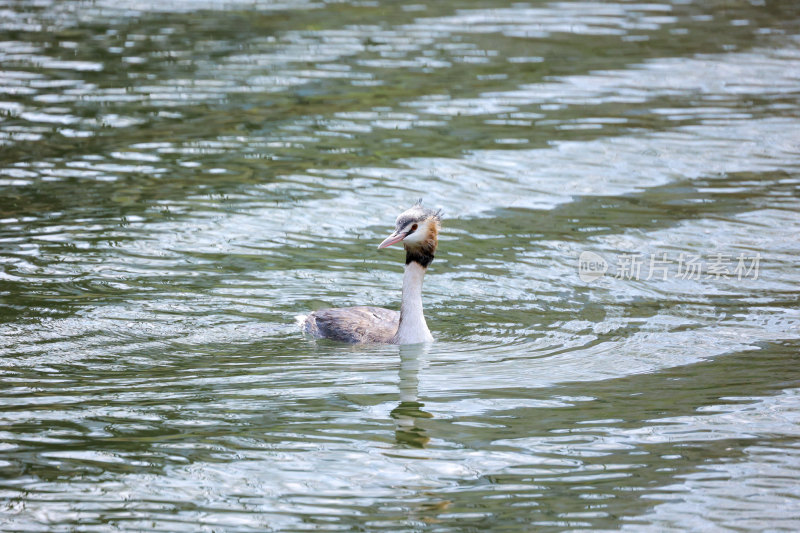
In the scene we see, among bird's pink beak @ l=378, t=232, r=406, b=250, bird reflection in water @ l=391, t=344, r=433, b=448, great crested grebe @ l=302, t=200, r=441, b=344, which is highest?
bird's pink beak @ l=378, t=232, r=406, b=250

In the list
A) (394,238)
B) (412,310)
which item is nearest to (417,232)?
(394,238)

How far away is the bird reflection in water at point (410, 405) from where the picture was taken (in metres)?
8.13

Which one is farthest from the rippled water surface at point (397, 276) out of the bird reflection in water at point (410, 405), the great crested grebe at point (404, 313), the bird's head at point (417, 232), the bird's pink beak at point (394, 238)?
the bird's pink beak at point (394, 238)

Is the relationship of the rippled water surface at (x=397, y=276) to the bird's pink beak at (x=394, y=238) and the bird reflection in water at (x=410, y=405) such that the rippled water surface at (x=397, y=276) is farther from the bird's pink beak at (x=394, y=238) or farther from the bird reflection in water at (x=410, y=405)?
the bird's pink beak at (x=394, y=238)

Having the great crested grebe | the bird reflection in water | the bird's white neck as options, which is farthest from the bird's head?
the bird reflection in water

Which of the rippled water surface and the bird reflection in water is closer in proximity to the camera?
the rippled water surface

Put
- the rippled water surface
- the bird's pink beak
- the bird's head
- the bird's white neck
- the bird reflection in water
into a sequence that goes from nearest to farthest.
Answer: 1. the rippled water surface
2. the bird reflection in water
3. the bird's pink beak
4. the bird's head
5. the bird's white neck

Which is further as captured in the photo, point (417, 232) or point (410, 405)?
point (417, 232)

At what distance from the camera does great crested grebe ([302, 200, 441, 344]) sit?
978 cm

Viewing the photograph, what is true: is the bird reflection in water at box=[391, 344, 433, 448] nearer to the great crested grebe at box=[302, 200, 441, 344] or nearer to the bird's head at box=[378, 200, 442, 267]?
the great crested grebe at box=[302, 200, 441, 344]

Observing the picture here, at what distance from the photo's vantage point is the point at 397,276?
40.1ft

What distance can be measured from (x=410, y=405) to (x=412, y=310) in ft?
4.63

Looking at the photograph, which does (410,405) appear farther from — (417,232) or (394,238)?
(417,232)

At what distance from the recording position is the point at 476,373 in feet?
31.0
